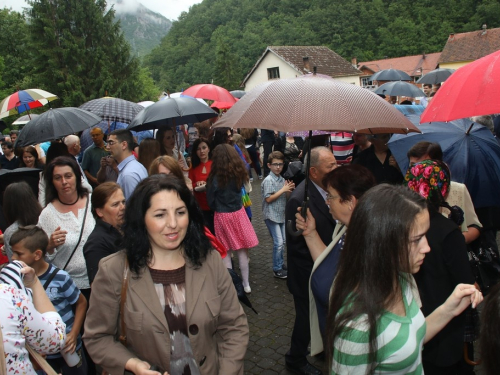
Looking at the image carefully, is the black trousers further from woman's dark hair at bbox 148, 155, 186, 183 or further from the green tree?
the green tree

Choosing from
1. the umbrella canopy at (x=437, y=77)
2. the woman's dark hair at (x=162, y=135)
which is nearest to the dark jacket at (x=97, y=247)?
the woman's dark hair at (x=162, y=135)

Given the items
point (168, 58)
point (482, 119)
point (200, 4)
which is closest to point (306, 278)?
point (482, 119)

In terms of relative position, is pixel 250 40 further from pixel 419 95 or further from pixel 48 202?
pixel 48 202

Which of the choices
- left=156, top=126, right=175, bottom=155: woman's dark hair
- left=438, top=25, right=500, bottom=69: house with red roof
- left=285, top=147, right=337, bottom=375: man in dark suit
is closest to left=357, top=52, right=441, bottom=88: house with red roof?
left=438, top=25, right=500, bottom=69: house with red roof

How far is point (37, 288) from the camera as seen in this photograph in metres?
2.36

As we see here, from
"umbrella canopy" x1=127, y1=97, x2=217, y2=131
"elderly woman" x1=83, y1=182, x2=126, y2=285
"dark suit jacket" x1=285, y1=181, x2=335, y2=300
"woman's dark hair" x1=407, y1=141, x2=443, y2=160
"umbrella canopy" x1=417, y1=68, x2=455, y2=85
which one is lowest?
"dark suit jacket" x1=285, y1=181, x2=335, y2=300

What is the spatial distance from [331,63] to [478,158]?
45.8 meters

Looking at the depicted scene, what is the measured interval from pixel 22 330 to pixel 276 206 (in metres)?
3.84

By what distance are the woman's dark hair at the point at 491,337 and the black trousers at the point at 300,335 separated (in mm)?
2161

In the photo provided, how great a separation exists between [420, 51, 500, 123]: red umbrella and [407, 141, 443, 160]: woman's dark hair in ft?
1.38

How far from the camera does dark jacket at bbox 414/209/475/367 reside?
2.45m

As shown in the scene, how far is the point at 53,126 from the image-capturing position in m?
4.99

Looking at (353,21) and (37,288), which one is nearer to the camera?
(37,288)

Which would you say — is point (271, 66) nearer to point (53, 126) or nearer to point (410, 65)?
point (410, 65)
